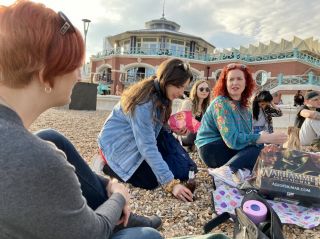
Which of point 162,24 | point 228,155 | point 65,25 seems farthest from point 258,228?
point 162,24

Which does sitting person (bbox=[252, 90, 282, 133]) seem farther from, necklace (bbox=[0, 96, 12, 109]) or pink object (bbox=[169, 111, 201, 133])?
necklace (bbox=[0, 96, 12, 109])

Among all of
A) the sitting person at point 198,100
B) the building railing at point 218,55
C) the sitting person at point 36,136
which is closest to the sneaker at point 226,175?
the sitting person at point 36,136

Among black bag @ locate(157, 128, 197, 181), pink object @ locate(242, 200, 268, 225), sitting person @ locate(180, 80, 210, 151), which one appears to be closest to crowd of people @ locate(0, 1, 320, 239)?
pink object @ locate(242, 200, 268, 225)

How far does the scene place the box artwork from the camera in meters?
2.39

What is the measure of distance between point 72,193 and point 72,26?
19.9 inches

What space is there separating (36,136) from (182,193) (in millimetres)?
1822

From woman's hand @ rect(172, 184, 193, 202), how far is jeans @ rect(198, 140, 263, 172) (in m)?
0.63

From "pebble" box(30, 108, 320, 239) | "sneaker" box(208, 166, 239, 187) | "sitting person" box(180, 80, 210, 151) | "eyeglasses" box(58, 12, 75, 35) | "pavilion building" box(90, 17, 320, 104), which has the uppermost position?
"pavilion building" box(90, 17, 320, 104)

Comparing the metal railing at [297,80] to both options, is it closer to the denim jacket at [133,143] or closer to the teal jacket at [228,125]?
the teal jacket at [228,125]

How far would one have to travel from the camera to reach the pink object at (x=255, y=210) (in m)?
1.72

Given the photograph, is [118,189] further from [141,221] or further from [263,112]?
[263,112]

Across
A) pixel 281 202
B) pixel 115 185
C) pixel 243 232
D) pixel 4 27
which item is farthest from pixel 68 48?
pixel 281 202

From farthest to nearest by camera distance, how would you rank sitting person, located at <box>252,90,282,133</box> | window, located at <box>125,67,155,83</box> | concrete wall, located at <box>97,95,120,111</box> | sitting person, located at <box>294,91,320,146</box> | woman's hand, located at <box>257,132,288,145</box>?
window, located at <box>125,67,155,83</box>, concrete wall, located at <box>97,95,120,111</box>, sitting person, located at <box>294,91,320,146</box>, sitting person, located at <box>252,90,282,133</box>, woman's hand, located at <box>257,132,288,145</box>

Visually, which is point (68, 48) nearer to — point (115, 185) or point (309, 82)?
point (115, 185)
